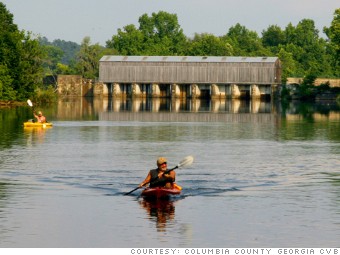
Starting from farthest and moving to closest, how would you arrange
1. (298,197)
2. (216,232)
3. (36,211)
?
1. (298,197)
2. (36,211)
3. (216,232)

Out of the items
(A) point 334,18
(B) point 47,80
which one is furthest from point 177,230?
(B) point 47,80

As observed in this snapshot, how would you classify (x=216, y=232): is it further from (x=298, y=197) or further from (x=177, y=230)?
(x=298, y=197)

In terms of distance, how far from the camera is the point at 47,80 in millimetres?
169750

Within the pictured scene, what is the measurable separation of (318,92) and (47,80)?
4562 cm

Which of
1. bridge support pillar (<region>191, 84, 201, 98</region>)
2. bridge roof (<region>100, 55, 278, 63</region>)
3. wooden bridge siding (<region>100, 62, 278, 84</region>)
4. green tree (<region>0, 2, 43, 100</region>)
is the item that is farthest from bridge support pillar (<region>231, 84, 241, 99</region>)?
green tree (<region>0, 2, 43, 100</region>)

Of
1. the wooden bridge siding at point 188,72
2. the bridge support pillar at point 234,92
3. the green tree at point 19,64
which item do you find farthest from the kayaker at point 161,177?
the bridge support pillar at point 234,92

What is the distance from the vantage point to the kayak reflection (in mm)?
28672

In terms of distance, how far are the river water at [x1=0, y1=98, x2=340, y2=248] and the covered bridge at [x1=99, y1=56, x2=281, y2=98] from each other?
284 ft

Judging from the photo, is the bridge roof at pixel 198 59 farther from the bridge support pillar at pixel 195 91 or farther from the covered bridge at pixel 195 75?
the bridge support pillar at pixel 195 91

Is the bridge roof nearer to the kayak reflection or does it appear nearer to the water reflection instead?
the water reflection

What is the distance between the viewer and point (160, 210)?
30906 mm

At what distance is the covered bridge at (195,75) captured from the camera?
507 ft

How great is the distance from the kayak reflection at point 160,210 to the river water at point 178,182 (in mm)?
30

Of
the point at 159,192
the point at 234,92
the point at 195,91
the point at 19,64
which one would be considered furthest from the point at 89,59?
the point at 159,192
